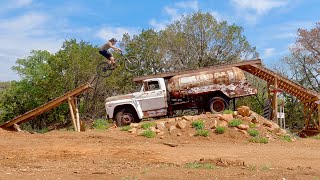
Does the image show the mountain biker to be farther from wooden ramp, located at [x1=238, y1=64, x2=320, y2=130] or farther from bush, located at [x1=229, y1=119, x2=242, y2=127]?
wooden ramp, located at [x1=238, y1=64, x2=320, y2=130]

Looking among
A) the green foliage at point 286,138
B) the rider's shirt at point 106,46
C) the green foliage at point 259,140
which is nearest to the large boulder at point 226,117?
the green foliage at point 259,140

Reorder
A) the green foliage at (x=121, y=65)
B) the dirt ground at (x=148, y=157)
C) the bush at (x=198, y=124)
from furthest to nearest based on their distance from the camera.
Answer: the green foliage at (x=121, y=65), the bush at (x=198, y=124), the dirt ground at (x=148, y=157)

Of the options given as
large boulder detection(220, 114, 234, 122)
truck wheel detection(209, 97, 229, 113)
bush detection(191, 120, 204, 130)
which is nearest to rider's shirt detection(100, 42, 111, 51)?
bush detection(191, 120, 204, 130)

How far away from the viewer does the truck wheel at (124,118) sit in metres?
20.0

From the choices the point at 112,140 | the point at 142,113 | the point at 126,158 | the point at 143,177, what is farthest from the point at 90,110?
the point at 143,177

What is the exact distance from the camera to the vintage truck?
20.0 meters

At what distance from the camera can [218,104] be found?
20469mm

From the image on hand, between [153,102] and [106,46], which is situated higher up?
[106,46]

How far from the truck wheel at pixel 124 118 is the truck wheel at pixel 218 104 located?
156 inches

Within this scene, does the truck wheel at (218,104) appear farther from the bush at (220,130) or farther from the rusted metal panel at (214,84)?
the bush at (220,130)

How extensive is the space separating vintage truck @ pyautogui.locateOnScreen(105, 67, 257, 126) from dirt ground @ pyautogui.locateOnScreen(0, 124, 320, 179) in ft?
7.91

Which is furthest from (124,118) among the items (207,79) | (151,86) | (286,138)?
(286,138)

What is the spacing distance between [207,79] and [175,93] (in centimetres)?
171

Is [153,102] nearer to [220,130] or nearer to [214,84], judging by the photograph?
[214,84]
